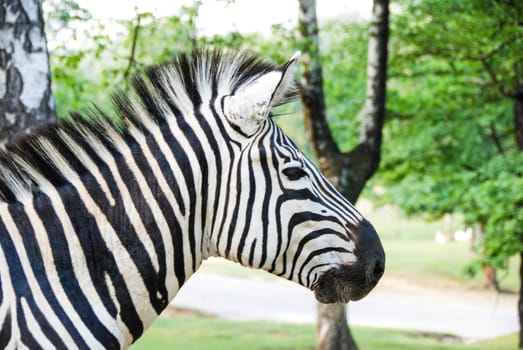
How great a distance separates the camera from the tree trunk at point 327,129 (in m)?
9.70

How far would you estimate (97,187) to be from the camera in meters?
2.50

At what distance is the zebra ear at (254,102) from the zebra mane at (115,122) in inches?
5.3

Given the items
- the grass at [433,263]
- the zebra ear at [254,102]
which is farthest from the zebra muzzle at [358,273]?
the grass at [433,263]

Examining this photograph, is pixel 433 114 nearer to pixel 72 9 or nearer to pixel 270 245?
pixel 72 9

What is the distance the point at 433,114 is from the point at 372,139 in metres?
4.60

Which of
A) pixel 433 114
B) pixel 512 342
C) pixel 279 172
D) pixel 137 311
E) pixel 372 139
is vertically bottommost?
pixel 512 342

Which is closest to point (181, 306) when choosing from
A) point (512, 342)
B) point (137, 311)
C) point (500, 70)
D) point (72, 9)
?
point (512, 342)

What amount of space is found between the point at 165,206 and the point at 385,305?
22803 mm

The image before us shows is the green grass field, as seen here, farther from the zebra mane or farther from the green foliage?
the zebra mane

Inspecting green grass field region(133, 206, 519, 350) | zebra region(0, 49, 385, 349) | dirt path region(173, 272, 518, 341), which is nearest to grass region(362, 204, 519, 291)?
green grass field region(133, 206, 519, 350)

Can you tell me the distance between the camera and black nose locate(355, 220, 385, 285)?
2584mm

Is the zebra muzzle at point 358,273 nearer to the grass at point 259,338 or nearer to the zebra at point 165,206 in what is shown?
the zebra at point 165,206

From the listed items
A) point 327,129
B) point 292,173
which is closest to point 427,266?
point 327,129

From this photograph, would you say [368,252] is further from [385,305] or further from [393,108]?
[385,305]
